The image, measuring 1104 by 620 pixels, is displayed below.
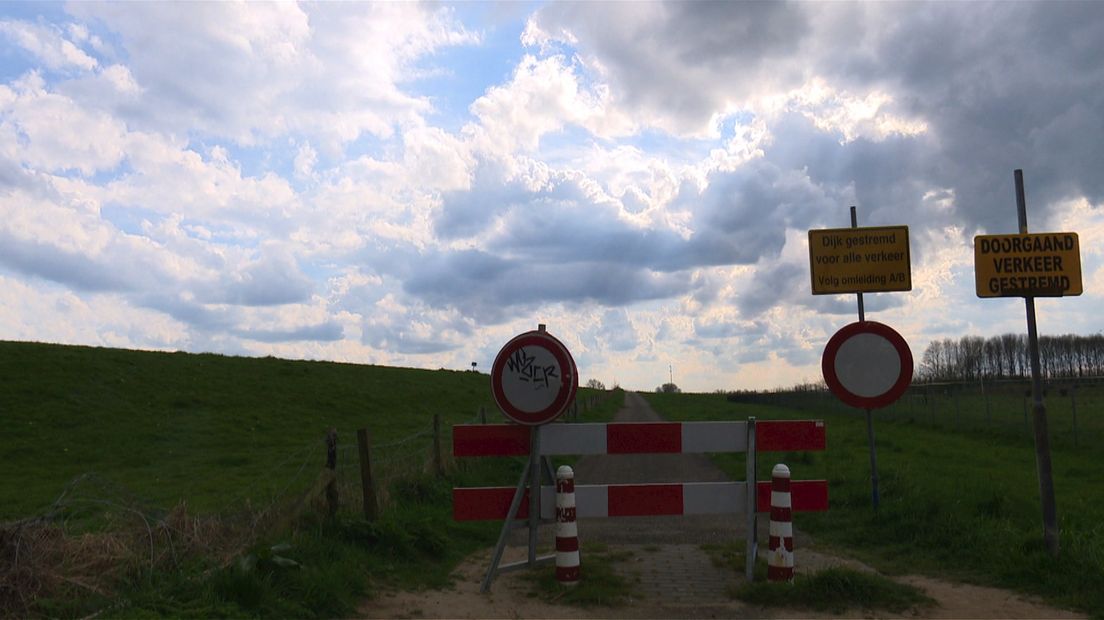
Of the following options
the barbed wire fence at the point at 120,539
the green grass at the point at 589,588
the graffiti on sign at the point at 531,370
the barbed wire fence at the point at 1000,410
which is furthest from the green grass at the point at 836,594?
the barbed wire fence at the point at 1000,410

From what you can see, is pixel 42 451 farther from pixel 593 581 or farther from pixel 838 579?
pixel 838 579

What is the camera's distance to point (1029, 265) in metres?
8.02

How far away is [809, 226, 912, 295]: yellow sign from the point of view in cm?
1149

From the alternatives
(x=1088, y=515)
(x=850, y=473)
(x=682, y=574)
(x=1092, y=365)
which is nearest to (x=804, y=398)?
(x=1092, y=365)

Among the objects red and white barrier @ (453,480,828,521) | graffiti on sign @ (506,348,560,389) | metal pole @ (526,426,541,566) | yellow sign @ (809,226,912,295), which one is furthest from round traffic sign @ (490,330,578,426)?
yellow sign @ (809,226,912,295)

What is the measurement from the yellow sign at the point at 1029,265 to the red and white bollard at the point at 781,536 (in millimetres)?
2770

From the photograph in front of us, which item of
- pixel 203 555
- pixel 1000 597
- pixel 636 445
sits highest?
pixel 636 445

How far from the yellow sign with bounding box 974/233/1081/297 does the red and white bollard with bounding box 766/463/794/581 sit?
277cm

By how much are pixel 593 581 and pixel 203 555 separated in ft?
10.9

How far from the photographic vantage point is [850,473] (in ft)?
47.7

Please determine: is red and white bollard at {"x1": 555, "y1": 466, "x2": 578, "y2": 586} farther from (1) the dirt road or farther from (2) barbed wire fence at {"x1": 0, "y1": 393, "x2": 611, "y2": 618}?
(2) barbed wire fence at {"x1": 0, "y1": 393, "x2": 611, "y2": 618}

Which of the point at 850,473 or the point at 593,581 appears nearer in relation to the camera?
the point at 593,581

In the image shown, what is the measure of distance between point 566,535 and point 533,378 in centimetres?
143

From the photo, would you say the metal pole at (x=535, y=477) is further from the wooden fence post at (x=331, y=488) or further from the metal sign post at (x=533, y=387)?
the wooden fence post at (x=331, y=488)
